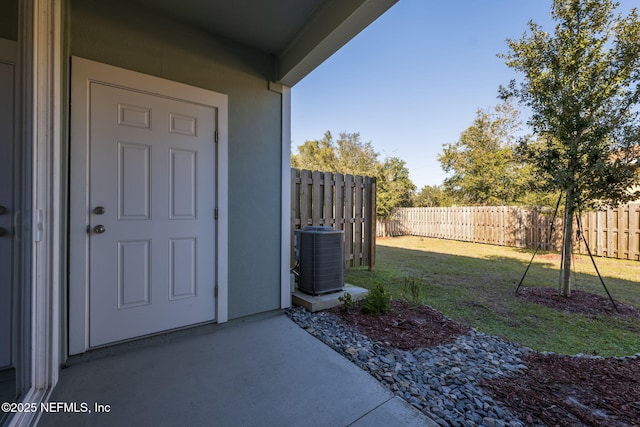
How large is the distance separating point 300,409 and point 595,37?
4.97m

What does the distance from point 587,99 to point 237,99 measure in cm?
403

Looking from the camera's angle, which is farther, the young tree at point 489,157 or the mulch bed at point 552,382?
the young tree at point 489,157

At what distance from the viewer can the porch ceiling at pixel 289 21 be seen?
1.97 metres

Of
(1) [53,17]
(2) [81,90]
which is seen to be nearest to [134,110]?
(2) [81,90]

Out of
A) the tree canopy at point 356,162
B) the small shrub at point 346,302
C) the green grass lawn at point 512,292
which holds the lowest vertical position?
the green grass lawn at point 512,292

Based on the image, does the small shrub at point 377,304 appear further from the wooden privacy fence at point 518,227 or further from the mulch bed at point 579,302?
the wooden privacy fence at point 518,227

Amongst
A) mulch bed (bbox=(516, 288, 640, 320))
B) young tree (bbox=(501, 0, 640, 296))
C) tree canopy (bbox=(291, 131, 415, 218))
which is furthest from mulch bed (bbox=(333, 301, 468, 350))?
tree canopy (bbox=(291, 131, 415, 218))

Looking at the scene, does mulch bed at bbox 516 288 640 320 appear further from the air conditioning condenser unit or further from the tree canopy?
the tree canopy

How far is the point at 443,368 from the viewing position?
1810mm

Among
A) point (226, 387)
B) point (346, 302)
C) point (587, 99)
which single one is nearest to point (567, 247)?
point (587, 99)

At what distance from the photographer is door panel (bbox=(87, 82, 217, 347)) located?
2012 millimetres

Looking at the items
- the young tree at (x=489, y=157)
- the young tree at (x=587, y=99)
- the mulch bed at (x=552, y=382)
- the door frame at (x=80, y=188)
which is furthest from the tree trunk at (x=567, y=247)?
the young tree at (x=489, y=157)

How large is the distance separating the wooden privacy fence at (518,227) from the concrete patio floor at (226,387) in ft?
12.1

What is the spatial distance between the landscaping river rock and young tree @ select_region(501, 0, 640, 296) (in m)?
2.34
